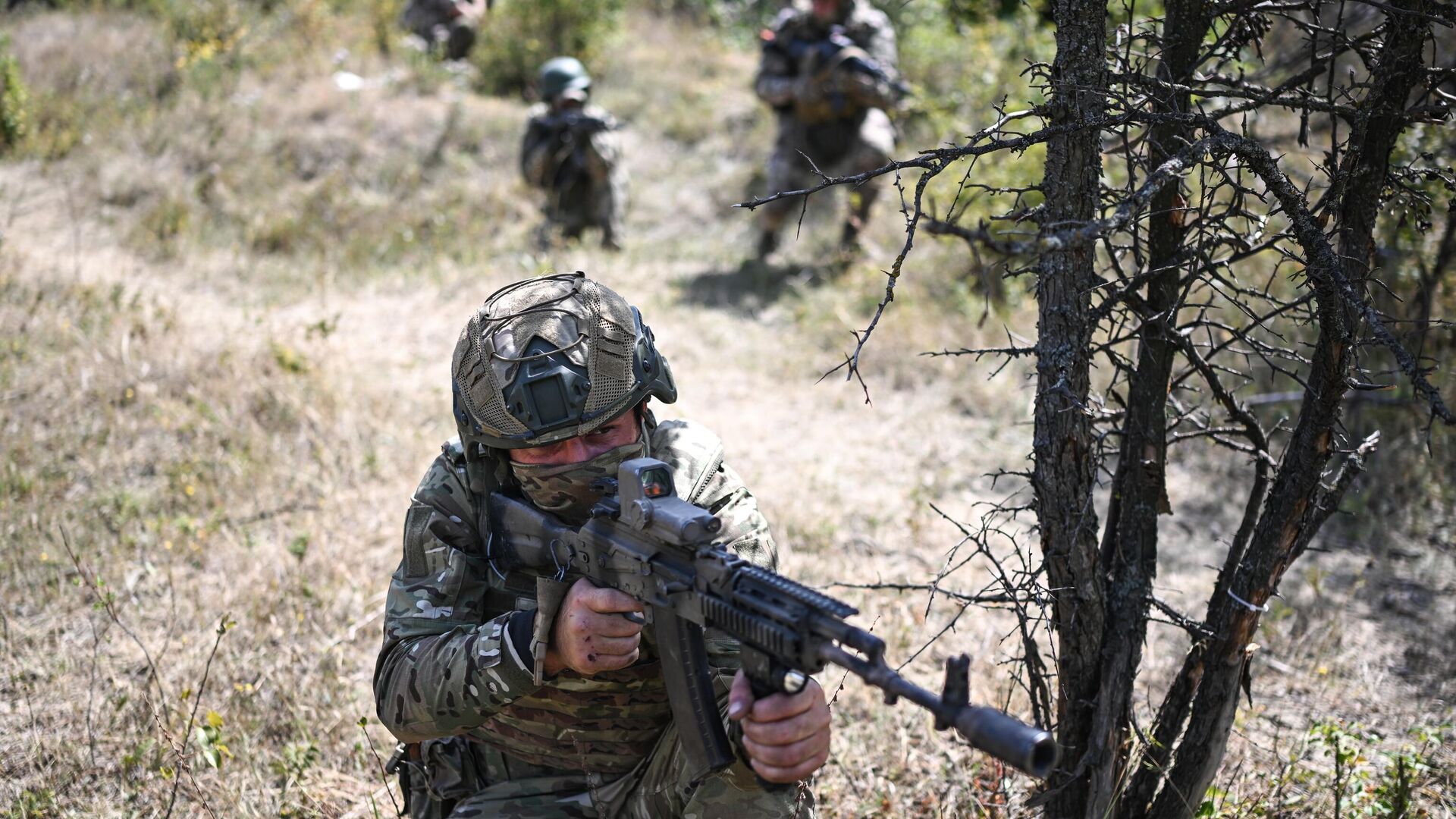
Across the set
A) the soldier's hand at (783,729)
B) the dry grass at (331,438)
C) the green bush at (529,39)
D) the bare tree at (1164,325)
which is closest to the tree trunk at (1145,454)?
the bare tree at (1164,325)

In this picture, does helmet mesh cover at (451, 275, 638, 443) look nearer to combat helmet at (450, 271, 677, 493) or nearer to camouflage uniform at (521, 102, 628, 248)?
combat helmet at (450, 271, 677, 493)

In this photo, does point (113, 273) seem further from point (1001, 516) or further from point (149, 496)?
point (1001, 516)

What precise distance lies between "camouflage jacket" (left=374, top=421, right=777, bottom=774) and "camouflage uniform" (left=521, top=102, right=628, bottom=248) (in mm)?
7195

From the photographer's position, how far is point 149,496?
4840mm

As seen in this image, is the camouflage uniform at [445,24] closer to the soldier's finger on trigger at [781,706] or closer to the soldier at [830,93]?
the soldier at [830,93]

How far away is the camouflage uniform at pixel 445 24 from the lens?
1394 centimetres

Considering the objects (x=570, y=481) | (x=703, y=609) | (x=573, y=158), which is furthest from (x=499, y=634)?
(x=573, y=158)

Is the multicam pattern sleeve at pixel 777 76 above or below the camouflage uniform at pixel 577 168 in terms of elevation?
above

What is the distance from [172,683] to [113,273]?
5.25 metres

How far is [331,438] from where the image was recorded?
17.9 feet

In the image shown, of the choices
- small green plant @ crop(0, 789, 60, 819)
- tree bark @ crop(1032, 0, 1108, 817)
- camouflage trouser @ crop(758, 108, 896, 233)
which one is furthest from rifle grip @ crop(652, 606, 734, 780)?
camouflage trouser @ crop(758, 108, 896, 233)

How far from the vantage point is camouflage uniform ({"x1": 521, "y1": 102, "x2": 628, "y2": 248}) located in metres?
9.45

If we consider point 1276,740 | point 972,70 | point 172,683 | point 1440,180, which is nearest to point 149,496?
point 172,683

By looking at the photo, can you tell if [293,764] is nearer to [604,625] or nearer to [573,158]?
[604,625]
